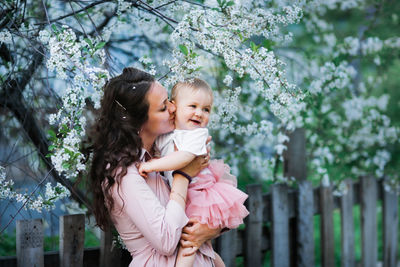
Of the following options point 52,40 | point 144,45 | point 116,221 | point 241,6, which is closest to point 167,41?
point 144,45

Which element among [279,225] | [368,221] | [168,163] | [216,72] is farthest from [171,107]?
[368,221]

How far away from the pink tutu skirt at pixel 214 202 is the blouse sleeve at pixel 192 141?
0.56 feet

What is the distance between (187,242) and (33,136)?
1427 mm

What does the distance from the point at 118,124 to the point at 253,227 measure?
1.47m

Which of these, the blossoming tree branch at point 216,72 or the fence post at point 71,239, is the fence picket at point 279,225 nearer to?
the blossoming tree branch at point 216,72

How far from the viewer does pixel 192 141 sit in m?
2.20

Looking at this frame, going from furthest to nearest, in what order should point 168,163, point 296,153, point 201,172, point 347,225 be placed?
1. point 347,225
2. point 296,153
3. point 201,172
4. point 168,163

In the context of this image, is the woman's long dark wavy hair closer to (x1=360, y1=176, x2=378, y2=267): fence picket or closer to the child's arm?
the child's arm

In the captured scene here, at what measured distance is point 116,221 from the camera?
221 cm

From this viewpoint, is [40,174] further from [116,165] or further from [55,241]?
[116,165]

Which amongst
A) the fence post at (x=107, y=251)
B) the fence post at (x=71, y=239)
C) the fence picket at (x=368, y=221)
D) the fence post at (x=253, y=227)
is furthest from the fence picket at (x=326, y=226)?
the fence post at (x=71, y=239)

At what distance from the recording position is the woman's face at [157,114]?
224 cm

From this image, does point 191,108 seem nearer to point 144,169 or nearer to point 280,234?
point 144,169

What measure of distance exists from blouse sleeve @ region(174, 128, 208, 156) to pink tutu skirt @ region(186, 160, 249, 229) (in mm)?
172
